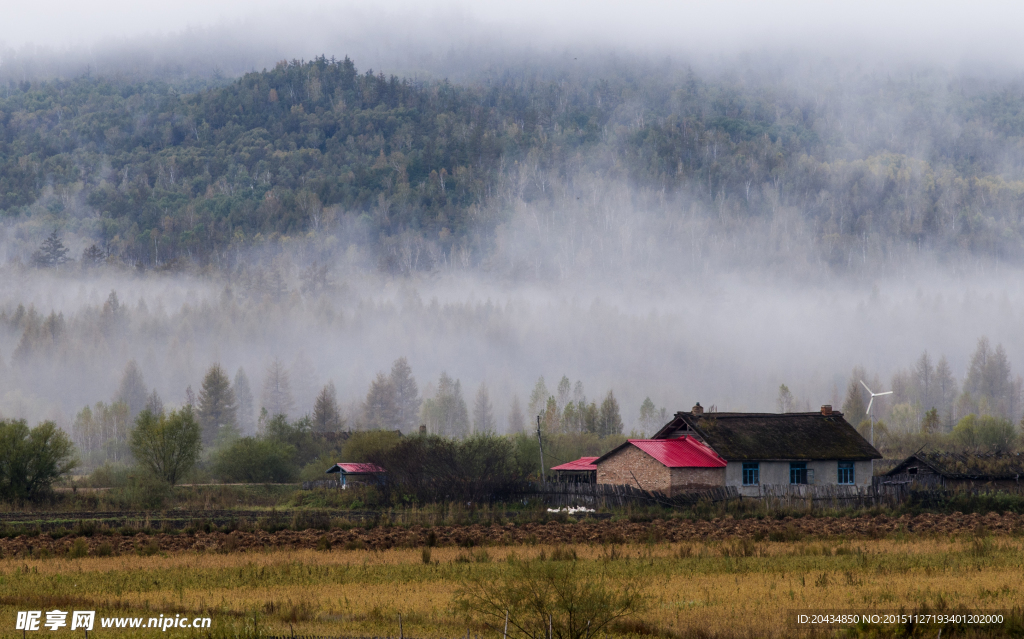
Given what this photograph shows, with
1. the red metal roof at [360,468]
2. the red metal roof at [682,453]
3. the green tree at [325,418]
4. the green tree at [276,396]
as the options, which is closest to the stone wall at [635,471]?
the red metal roof at [682,453]

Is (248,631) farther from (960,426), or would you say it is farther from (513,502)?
(960,426)

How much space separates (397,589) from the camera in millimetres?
29594

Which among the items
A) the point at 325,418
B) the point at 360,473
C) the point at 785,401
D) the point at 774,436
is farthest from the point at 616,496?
the point at 785,401

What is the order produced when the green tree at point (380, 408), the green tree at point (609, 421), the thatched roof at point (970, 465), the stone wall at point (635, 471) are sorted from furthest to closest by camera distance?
the green tree at point (380, 408) → the green tree at point (609, 421) → the thatched roof at point (970, 465) → the stone wall at point (635, 471)

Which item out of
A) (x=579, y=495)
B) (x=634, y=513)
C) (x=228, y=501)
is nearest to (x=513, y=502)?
(x=579, y=495)

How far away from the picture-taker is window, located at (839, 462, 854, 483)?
68.9 m

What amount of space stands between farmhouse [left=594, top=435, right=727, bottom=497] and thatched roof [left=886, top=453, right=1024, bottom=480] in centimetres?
1496

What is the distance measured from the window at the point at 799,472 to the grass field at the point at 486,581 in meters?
25.1

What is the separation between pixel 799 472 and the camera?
67938 millimetres

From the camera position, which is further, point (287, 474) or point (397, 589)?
point (287, 474)

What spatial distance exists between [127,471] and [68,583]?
5710cm

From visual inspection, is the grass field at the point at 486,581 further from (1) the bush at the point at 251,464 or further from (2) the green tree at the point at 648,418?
(2) the green tree at the point at 648,418

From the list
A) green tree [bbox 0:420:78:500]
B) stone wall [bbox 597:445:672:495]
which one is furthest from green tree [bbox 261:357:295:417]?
stone wall [bbox 597:445:672:495]

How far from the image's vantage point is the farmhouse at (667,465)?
64188 millimetres
